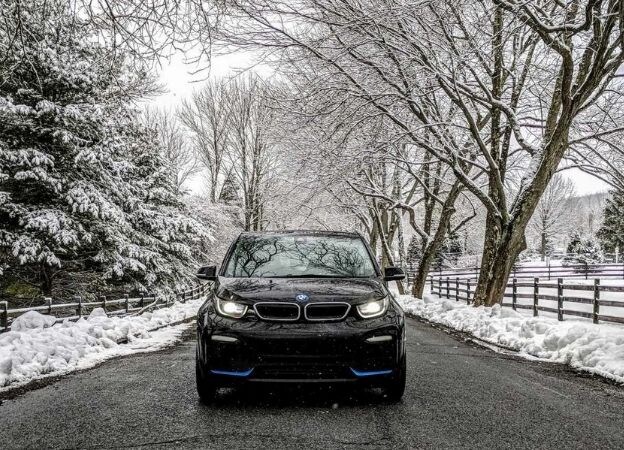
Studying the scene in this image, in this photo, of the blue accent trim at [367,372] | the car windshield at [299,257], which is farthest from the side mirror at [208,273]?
the blue accent trim at [367,372]

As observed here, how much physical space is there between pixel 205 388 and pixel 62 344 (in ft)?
13.6

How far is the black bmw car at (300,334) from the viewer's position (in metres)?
4.61

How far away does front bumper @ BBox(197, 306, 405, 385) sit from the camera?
460cm

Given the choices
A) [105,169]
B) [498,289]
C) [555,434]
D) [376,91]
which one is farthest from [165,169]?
[555,434]

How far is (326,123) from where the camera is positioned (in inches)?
608

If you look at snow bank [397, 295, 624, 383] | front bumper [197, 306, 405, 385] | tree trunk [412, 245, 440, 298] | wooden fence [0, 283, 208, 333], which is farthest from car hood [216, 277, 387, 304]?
tree trunk [412, 245, 440, 298]

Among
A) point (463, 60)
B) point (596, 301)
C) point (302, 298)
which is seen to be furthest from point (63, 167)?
point (596, 301)

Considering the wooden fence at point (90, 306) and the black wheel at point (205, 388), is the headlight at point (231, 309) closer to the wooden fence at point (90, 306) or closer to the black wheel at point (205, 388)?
the black wheel at point (205, 388)

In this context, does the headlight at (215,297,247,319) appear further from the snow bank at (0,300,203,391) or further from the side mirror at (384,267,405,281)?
the snow bank at (0,300,203,391)

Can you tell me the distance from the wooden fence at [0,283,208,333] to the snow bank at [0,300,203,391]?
1.66 feet

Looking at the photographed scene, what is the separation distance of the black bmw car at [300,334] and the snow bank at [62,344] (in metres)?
2.77

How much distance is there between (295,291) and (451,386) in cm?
225

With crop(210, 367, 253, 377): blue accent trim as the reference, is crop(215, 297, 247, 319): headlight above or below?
above

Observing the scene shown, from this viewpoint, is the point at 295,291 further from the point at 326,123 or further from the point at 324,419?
the point at 326,123
